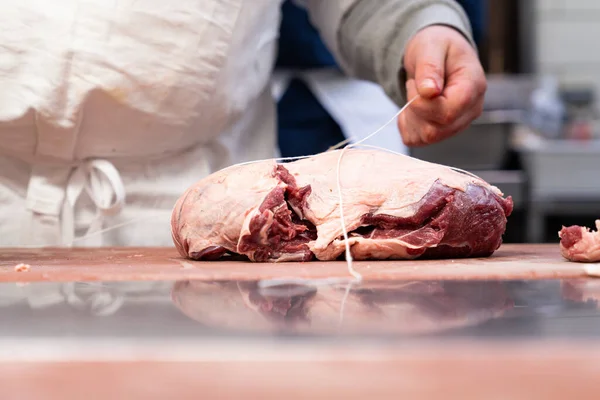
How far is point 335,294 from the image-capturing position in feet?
2.09

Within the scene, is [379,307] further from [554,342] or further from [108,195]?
[108,195]

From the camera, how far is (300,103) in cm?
195

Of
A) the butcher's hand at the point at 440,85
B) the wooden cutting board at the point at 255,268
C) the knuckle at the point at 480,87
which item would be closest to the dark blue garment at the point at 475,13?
the butcher's hand at the point at 440,85

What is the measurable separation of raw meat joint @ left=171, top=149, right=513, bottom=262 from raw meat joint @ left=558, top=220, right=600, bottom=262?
10 centimetres

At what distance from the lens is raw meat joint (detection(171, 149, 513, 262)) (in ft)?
3.37

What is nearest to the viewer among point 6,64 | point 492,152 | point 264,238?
point 264,238

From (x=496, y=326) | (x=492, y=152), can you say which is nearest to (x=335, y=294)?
(x=496, y=326)

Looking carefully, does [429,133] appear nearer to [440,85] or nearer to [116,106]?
[440,85]

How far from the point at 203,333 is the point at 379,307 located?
154 millimetres

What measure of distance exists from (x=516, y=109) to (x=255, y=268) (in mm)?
3439

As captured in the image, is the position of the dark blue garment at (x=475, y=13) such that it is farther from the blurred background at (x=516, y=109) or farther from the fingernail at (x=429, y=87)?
the fingernail at (x=429, y=87)

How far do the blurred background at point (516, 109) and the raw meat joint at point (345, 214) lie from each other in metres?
0.74

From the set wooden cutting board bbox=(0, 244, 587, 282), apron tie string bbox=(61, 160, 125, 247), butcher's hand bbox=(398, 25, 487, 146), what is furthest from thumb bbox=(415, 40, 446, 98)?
apron tie string bbox=(61, 160, 125, 247)

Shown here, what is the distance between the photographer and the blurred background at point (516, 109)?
1925 millimetres
